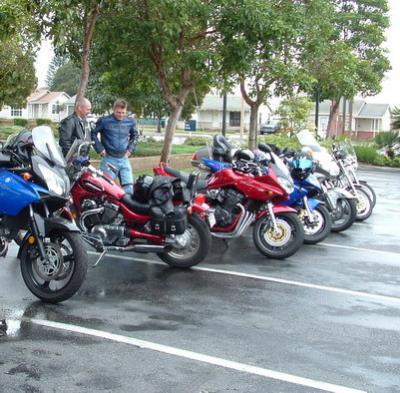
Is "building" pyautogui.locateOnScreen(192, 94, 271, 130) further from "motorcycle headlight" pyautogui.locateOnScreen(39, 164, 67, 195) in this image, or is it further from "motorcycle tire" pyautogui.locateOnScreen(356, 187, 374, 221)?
"motorcycle headlight" pyautogui.locateOnScreen(39, 164, 67, 195)

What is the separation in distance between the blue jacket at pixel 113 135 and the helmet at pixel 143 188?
7.79ft

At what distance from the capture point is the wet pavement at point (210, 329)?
4.35m

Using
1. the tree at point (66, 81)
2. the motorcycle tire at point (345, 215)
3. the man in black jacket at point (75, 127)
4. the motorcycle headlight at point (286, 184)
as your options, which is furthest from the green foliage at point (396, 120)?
the tree at point (66, 81)

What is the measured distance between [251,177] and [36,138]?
10.1 ft

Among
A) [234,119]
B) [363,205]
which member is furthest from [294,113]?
[234,119]

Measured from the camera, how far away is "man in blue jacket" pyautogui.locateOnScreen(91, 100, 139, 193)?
936 centimetres

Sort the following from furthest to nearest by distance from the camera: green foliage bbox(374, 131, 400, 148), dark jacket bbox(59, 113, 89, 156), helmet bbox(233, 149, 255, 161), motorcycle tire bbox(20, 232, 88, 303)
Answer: green foliage bbox(374, 131, 400, 148) < dark jacket bbox(59, 113, 89, 156) < helmet bbox(233, 149, 255, 161) < motorcycle tire bbox(20, 232, 88, 303)

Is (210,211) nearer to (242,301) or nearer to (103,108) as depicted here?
(242,301)

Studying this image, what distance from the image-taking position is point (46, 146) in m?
5.88

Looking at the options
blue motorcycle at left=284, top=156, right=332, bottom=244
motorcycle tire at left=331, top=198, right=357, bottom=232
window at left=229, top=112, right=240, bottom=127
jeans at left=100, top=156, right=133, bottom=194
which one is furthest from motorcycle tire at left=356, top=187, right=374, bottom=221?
window at left=229, top=112, right=240, bottom=127

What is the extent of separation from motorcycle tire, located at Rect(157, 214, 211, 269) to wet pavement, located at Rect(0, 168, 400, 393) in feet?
0.41

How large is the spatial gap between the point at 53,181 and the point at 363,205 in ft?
23.8

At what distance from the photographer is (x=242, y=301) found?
6262 mm

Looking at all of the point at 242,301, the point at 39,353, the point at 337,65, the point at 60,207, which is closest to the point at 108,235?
the point at 60,207
